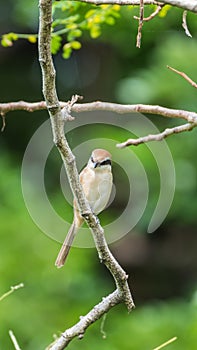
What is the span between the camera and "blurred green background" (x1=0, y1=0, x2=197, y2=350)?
10.4 ft

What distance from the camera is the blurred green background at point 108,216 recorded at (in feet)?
10.4

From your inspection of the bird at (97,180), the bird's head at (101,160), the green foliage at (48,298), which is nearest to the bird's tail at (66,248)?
the bird at (97,180)

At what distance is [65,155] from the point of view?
37.3 inches

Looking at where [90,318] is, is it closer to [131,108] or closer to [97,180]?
[131,108]

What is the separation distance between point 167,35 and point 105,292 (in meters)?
1.27

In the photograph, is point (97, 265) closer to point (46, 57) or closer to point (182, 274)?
point (182, 274)

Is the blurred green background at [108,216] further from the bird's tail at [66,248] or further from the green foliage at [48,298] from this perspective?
the bird's tail at [66,248]

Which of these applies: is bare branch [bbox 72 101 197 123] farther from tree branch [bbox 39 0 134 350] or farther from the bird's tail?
the bird's tail

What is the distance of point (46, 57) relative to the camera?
0.89 m

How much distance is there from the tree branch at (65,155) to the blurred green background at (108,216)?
1.36 metres

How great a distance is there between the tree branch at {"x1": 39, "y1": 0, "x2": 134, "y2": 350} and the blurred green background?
4.46ft

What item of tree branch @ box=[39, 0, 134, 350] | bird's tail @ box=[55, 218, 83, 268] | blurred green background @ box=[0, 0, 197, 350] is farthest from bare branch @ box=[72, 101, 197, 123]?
blurred green background @ box=[0, 0, 197, 350]

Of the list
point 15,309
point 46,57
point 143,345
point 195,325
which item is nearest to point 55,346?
point 46,57

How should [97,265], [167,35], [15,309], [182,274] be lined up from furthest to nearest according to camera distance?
[182,274], [97,265], [167,35], [15,309]
